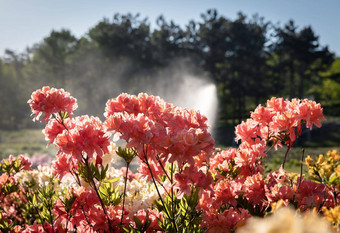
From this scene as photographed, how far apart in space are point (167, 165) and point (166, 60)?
2651 cm

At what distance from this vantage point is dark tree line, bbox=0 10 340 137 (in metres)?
25.9

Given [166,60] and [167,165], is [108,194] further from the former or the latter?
[166,60]

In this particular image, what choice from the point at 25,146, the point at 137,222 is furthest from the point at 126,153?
the point at 25,146

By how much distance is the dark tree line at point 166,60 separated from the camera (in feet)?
84.8

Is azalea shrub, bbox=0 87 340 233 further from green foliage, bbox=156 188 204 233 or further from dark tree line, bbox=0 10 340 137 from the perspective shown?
dark tree line, bbox=0 10 340 137

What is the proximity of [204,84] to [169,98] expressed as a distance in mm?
3550

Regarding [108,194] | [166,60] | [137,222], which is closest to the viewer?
[137,222]

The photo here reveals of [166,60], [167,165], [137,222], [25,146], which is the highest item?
[166,60]

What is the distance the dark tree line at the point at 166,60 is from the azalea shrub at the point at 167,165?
22.3m

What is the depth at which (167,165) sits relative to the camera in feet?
6.80

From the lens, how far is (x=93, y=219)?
6.22 feet

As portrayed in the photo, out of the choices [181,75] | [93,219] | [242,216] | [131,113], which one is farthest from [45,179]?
[181,75]

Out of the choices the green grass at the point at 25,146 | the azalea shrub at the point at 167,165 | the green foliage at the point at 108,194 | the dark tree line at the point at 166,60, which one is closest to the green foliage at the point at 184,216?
the azalea shrub at the point at 167,165

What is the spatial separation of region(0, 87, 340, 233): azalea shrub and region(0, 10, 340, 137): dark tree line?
22260 millimetres
